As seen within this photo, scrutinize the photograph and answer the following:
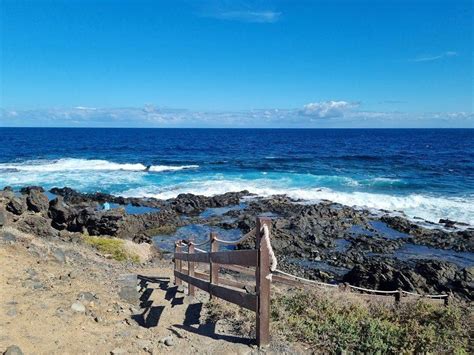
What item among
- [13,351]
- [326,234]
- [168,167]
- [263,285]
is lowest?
[326,234]

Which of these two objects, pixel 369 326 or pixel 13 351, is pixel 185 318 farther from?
pixel 369 326

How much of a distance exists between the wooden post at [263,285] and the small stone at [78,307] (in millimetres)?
3178

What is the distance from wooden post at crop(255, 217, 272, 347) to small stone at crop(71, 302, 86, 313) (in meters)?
3.18

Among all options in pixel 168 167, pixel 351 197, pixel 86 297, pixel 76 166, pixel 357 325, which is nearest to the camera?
pixel 357 325

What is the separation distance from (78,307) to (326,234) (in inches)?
620

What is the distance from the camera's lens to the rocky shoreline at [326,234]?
13438 mm

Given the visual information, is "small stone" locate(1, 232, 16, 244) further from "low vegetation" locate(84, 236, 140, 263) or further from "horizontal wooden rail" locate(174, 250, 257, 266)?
"horizontal wooden rail" locate(174, 250, 257, 266)

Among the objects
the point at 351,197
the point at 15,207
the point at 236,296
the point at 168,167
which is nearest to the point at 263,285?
the point at 236,296

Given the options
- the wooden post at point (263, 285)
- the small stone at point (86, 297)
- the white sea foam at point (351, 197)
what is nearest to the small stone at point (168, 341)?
the wooden post at point (263, 285)

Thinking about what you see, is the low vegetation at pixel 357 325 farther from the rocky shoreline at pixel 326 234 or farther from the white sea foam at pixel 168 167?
the white sea foam at pixel 168 167

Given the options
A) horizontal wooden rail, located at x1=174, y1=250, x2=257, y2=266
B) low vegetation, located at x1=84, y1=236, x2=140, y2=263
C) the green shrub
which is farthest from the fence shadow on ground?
low vegetation, located at x1=84, y1=236, x2=140, y2=263

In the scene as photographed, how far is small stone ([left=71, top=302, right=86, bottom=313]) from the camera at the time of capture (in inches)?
251

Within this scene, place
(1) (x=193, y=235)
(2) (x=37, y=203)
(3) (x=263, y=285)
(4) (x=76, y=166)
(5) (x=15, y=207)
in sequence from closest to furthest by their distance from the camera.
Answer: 1. (3) (x=263, y=285)
2. (5) (x=15, y=207)
3. (2) (x=37, y=203)
4. (1) (x=193, y=235)
5. (4) (x=76, y=166)

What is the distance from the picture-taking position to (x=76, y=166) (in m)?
48.2
